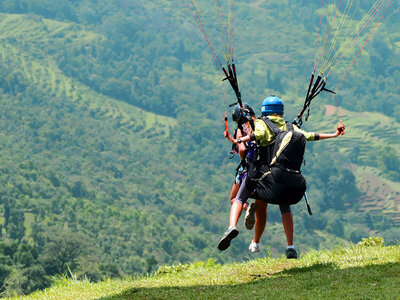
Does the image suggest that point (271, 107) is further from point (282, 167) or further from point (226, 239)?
point (226, 239)

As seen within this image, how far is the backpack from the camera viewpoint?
6582 mm

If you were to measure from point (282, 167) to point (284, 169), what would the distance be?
3cm

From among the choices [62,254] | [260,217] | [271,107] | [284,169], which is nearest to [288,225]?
[260,217]

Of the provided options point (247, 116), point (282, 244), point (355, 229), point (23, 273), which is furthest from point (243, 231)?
point (247, 116)

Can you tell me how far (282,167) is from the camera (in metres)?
6.59

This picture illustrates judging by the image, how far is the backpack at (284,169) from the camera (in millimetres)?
6582

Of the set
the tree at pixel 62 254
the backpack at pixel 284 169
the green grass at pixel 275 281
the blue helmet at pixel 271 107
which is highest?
the blue helmet at pixel 271 107

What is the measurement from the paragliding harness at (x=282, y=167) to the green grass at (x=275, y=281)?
2.57 feet

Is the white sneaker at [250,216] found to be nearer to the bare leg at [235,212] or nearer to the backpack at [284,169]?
the bare leg at [235,212]

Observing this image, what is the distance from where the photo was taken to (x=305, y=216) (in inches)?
7667

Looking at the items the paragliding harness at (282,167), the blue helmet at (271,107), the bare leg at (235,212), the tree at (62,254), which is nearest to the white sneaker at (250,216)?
the bare leg at (235,212)

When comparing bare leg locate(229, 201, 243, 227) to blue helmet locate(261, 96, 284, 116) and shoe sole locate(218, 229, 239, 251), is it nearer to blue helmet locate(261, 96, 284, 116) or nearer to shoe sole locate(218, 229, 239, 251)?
shoe sole locate(218, 229, 239, 251)

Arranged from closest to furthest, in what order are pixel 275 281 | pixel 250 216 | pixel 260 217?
pixel 275 281
pixel 260 217
pixel 250 216

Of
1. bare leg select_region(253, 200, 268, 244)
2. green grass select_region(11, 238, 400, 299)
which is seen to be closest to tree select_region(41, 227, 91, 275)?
green grass select_region(11, 238, 400, 299)
